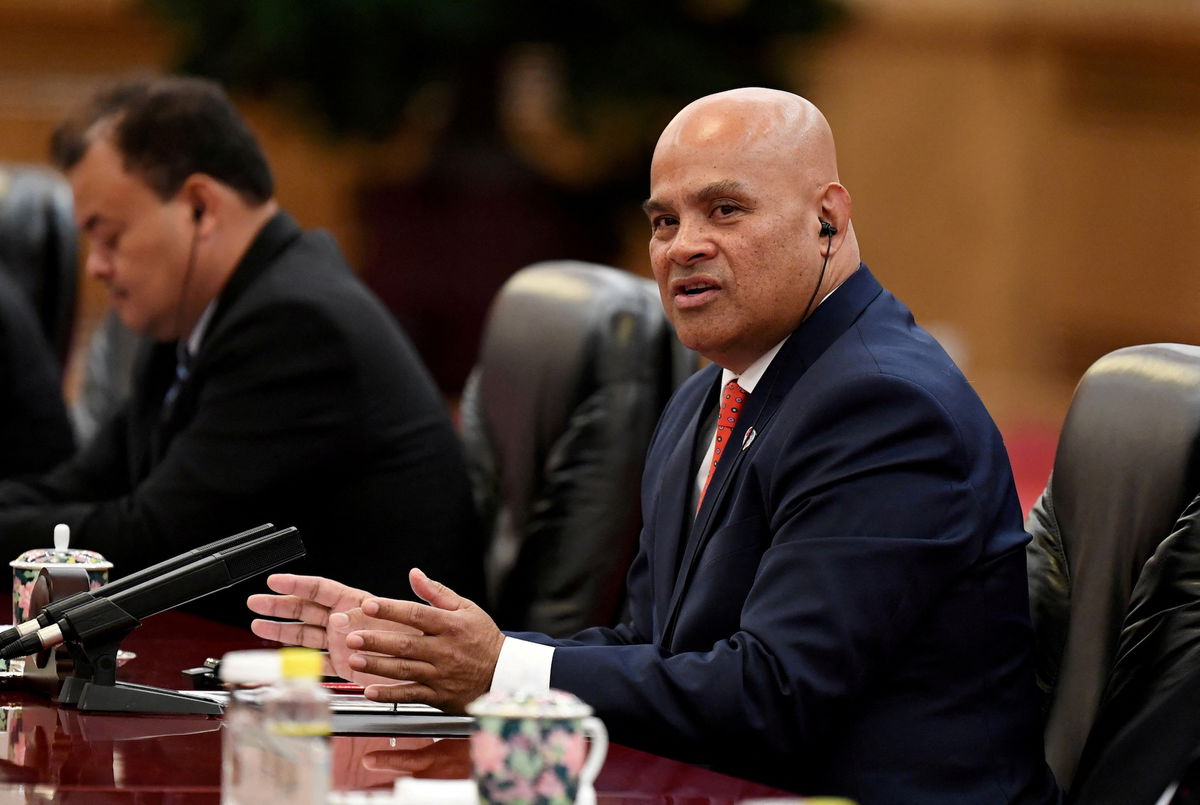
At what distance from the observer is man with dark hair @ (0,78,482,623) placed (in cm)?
279

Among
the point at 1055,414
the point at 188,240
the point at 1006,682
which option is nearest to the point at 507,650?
the point at 1006,682

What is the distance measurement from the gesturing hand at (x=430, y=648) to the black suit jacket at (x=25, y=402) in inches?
86.4

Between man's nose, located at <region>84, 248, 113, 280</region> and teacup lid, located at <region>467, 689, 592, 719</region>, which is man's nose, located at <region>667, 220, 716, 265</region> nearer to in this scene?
teacup lid, located at <region>467, 689, 592, 719</region>

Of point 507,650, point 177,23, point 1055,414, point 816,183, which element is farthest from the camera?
point 1055,414

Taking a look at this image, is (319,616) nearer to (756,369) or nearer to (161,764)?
(161,764)

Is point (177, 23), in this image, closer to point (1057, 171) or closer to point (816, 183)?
point (1057, 171)

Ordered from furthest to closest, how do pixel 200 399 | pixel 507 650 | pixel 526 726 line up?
pixel 200 399 → pixel 507 650 → pixel 526 726

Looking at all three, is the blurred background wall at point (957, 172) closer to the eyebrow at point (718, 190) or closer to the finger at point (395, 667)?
the eyebrow at point (718, 190)

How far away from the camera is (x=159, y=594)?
179cm

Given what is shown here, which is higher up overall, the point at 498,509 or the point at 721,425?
the point at 721,425

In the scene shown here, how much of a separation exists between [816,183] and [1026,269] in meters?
8.08

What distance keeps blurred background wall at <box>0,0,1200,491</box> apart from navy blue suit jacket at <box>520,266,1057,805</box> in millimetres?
7224

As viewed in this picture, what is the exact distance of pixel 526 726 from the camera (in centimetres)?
128

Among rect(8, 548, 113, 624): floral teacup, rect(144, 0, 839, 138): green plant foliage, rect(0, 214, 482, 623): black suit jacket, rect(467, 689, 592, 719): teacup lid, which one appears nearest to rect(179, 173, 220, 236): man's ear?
rect(0, 214, 482, 623): black suit jacket
